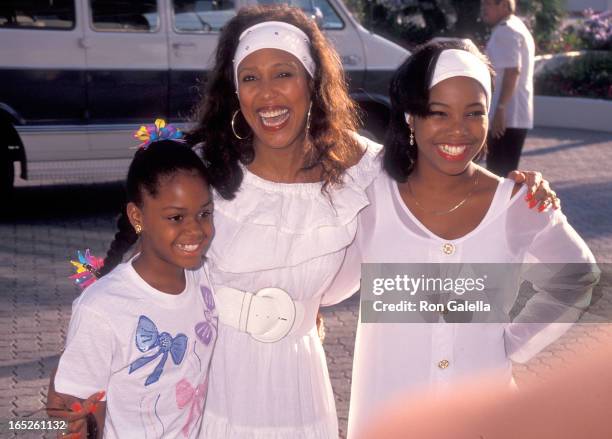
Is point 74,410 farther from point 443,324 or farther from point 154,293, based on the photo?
point 443,324

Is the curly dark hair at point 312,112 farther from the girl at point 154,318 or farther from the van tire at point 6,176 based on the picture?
the van tire at point 6,176

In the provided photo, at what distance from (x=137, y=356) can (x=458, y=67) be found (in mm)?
1173

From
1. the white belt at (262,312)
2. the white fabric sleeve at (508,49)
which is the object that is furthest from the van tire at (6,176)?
the white belt at (262,312)

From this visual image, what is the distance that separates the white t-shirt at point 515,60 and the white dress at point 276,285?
6318 millimetres

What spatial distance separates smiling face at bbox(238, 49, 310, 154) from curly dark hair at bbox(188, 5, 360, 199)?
11 cm

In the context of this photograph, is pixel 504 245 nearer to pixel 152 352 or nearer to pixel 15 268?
pixel 152 352

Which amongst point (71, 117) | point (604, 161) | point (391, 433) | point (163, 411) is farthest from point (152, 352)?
point (604, 161)

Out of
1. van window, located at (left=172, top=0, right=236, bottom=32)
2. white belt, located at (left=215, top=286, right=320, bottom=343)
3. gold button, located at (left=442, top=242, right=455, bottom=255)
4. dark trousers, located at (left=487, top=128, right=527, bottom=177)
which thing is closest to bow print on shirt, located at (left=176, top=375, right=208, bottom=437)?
white belt, located at (left=215, top=286, right=320, bottom=343)

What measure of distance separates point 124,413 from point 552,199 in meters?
1.33

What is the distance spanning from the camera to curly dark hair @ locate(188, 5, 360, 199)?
10.2 feet

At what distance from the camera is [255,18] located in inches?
Result: 124

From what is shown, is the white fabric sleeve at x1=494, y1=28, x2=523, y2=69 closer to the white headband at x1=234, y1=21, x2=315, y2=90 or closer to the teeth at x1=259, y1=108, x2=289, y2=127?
the white headband at x1=234, y1=21, x2=315, y2=90

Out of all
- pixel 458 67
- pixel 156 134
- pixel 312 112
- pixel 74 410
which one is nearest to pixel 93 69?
pixel 312 112

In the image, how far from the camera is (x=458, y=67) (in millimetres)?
2871
